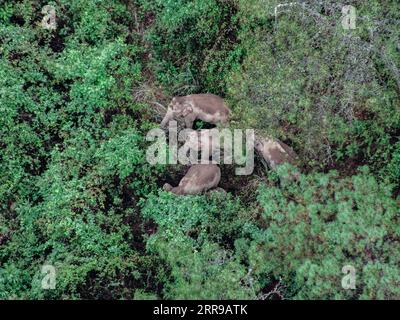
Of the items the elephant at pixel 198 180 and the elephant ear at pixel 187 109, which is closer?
the elephant at pixel 198 180

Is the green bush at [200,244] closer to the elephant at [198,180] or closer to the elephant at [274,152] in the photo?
the elephant at [198,180]

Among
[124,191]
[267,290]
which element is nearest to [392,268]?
[267,290]

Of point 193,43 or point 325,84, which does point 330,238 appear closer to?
point 325,84

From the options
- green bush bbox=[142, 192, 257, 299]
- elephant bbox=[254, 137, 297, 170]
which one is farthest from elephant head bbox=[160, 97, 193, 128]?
green bush bbox=[142, 192, 257, 299]

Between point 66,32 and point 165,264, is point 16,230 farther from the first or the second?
point 66,32

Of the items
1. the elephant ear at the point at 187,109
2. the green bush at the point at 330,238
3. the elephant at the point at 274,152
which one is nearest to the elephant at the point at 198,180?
the elephant at the point at 274,152

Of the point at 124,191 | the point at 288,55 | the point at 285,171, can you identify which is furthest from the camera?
the point at 124,191
